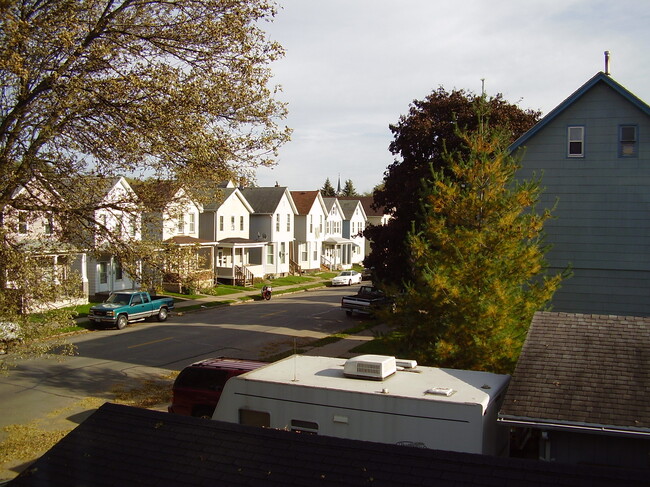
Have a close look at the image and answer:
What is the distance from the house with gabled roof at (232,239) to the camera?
5212cm

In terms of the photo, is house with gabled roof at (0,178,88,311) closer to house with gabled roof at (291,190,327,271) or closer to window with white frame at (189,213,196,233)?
window with white frame at (189,213,196,233)

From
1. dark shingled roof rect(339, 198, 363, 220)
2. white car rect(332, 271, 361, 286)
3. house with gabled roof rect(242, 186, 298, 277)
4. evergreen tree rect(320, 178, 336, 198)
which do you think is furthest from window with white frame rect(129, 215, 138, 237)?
evergreen tree rect(320, 178, 336, 198)

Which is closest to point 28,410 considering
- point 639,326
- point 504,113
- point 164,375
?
point 164,375

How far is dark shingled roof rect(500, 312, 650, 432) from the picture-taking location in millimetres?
8648

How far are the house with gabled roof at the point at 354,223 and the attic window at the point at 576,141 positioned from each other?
2242 inches

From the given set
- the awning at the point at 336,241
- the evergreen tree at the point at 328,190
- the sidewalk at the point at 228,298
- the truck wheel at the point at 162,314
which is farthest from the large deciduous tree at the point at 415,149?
the evergreen tree at the point at 328,190

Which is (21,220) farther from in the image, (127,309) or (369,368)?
(127,309)

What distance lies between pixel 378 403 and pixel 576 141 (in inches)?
638

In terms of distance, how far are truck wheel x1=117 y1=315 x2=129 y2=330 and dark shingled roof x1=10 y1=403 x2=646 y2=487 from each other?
77.7 feet

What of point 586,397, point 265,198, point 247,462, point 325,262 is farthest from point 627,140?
point 325,262

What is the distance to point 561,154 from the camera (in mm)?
22031

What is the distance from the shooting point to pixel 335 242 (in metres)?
71.4

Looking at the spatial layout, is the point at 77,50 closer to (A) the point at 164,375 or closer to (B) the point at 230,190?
(A) the point at 164,375

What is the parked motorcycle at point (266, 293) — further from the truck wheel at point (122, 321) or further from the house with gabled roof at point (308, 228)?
the house with gabled roof at point (308, 228)
